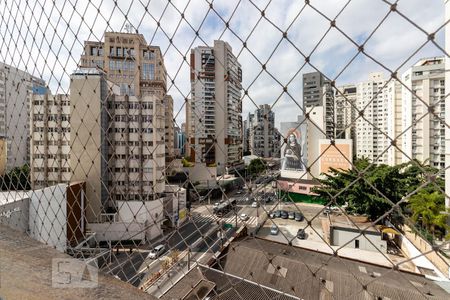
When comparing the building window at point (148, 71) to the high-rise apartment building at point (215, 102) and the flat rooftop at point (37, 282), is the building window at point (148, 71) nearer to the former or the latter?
the high-rise apartment building at point (215, 102)

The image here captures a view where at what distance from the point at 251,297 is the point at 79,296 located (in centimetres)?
191

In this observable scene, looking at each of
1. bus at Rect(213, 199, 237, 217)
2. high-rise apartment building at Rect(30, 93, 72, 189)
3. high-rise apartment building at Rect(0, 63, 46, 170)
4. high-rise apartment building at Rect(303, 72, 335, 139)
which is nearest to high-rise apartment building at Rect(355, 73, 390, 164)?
high-rise apartment building at Rect(303, 72, 335, 139)

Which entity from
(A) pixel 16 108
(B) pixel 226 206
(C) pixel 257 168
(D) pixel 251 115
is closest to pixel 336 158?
(C) pixel 257 168

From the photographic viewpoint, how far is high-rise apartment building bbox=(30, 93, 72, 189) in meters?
3.62

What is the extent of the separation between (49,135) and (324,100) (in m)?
7.16

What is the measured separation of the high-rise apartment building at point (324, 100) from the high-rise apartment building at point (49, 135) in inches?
132

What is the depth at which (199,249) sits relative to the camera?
4715 millimetres

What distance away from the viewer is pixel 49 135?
13.3ft

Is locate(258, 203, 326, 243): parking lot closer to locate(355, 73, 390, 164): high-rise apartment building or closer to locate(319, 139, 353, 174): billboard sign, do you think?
locate(319, 139, 353, 174): billboard sign

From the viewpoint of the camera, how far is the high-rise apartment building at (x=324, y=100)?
31.5 inches

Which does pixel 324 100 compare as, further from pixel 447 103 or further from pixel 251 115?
pixel 447 103

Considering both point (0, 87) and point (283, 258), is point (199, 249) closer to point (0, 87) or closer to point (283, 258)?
point (283, 258)

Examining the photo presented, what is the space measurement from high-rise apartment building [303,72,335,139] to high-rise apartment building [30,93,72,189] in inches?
132

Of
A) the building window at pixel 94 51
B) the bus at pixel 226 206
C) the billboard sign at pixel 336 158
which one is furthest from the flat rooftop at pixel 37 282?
the building window at pixel 94 51
